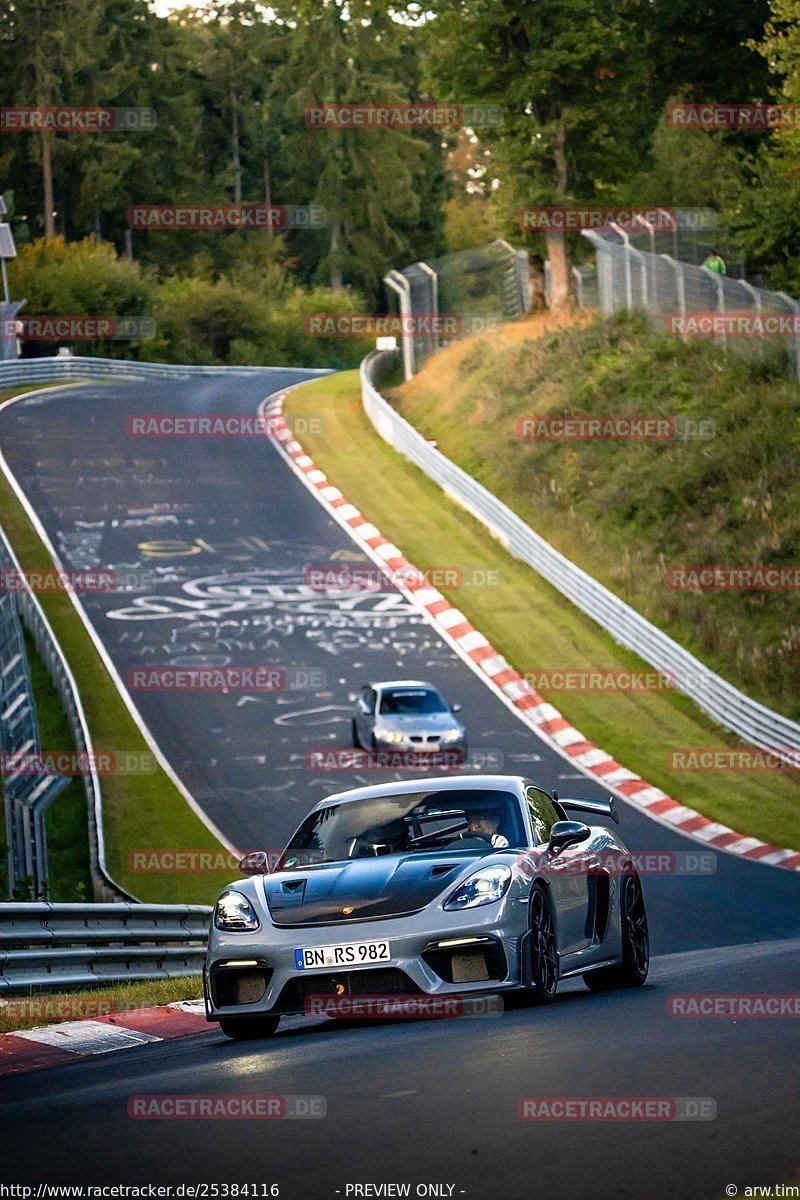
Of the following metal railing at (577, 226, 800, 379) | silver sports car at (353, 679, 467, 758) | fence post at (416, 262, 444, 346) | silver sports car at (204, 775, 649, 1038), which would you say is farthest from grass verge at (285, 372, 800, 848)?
silver sports car at (204, 775, 649, 1038)

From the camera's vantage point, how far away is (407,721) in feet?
85.1

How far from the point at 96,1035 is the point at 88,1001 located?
1.25 metres

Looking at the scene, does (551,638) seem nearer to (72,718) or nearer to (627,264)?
(72,718)

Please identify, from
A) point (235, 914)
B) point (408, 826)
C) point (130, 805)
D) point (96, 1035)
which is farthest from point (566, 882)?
point (130, 805)

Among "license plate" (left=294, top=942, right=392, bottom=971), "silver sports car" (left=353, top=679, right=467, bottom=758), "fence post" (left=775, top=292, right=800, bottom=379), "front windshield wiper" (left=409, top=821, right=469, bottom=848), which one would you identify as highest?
"fence post" (left=775, top=292, right=800, bottom=379)

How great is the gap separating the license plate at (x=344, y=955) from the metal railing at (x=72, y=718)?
970 centimetres

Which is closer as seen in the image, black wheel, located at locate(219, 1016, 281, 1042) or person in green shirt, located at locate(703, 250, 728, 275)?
black wheel, located at locate(219, 1016, 281, 1042)

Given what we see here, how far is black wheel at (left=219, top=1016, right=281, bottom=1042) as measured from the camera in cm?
946

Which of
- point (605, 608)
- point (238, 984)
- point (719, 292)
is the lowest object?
point (605, 608)

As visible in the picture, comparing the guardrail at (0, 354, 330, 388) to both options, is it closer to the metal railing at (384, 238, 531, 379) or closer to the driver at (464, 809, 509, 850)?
the metal railing at (384, 238, 531, 379)

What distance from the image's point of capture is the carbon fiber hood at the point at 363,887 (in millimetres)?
9070

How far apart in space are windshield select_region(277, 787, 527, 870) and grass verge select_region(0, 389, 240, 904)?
433 inches

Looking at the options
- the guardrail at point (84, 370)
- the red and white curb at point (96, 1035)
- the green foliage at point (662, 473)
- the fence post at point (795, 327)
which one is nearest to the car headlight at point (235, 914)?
the red and white curb at point (96, 1035)

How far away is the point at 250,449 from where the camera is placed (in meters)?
47.6
